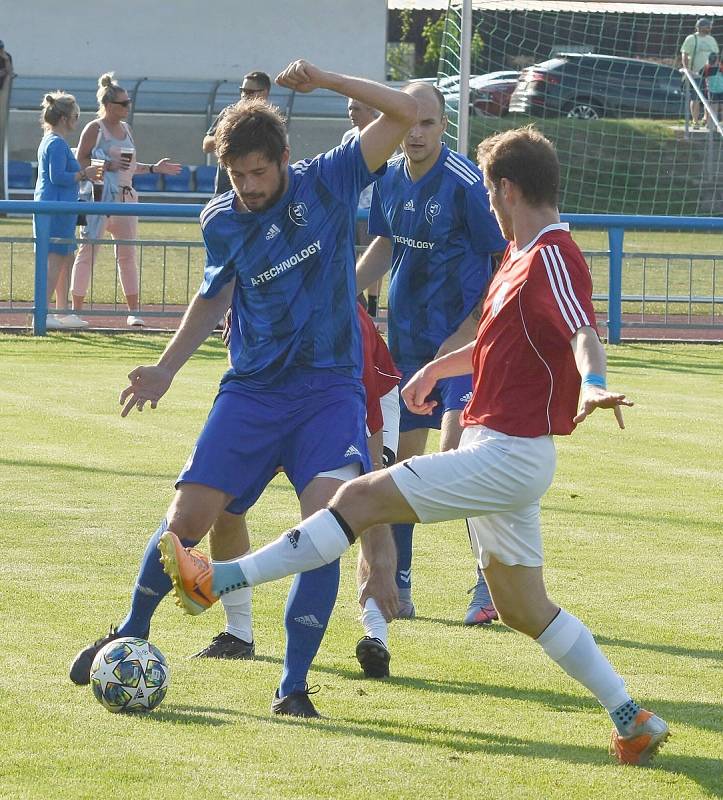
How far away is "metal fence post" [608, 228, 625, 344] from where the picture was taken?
1520 centimetres

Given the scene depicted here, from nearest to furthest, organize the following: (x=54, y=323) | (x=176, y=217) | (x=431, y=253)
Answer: (x=431, y=253) < (x=176, y=217) < (x=54, y=323)

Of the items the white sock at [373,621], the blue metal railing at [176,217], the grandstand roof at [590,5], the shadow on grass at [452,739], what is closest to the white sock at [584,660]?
the shadow on grass at [452,739]

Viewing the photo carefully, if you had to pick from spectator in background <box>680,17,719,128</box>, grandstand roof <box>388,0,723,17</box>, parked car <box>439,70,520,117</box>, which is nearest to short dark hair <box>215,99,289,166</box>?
grandstand roof <box>388,0,723,17</box>

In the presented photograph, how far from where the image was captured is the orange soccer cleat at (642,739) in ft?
14.5

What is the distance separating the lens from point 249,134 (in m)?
4.88

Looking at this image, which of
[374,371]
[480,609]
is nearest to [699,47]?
[480,609]

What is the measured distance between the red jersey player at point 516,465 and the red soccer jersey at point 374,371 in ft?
3.93

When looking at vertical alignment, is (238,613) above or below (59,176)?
below

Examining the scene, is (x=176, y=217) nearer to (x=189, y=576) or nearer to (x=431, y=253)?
(x=431, y=253)

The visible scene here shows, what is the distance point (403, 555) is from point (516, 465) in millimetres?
2154

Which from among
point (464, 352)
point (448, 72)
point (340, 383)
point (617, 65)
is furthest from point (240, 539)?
point (617, 65)

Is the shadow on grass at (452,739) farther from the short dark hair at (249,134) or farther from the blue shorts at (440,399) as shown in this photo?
the blue shorts at (440,399)

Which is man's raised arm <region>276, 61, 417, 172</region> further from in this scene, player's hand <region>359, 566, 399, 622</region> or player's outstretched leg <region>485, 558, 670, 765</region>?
player's hand <region>359, 566, 399, 622</region>

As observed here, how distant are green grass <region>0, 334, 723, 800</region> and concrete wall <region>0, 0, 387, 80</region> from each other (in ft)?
87.3
